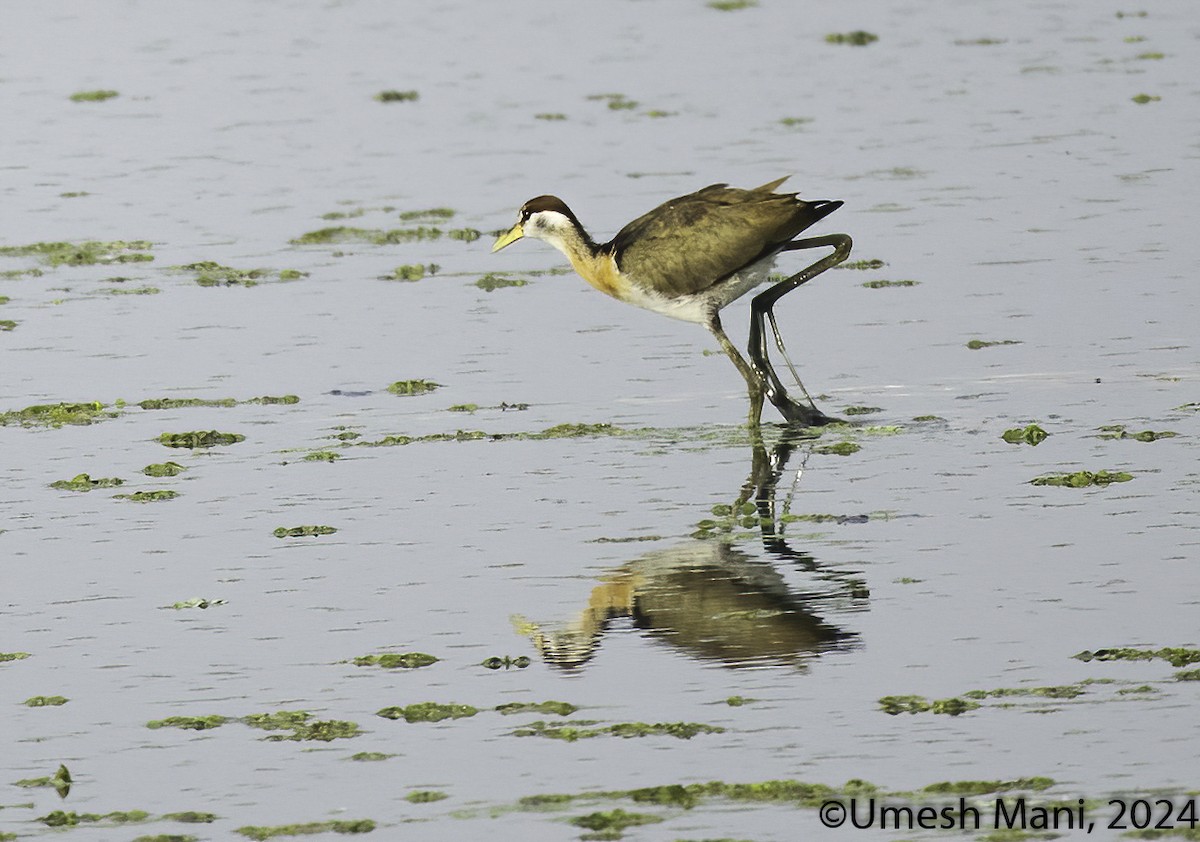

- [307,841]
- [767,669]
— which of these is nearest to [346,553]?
[767,669]

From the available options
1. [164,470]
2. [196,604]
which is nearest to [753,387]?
[164,470]

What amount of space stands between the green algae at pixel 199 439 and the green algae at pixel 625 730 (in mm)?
6143

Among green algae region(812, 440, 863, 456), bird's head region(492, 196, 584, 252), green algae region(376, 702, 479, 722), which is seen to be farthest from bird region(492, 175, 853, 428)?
green algae region(376, 702, 479, 722)

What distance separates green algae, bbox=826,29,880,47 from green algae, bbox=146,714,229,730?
2553 centimetres

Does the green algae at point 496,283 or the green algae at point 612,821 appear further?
the green algae at point 496,283

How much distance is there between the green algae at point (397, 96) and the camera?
30186mm

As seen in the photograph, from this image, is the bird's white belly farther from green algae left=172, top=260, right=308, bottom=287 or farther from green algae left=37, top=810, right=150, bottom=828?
green algae left=37, top=810, right=150, bottom=828

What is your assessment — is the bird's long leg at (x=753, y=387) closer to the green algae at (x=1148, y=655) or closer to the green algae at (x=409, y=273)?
the green algae at (x=1148, y=655)

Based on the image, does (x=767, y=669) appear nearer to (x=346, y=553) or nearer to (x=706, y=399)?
(x=346, y=553)

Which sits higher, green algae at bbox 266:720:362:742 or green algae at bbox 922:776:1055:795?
green algae at bbox 266:720:362:742

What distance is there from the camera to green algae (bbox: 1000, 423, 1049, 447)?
1376 cm

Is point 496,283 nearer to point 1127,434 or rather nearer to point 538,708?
point 1127,434

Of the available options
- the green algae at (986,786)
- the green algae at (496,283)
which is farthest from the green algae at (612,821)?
the green algae at (496,283)

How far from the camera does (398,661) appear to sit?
10156mm
